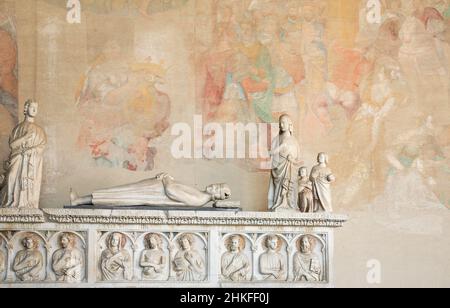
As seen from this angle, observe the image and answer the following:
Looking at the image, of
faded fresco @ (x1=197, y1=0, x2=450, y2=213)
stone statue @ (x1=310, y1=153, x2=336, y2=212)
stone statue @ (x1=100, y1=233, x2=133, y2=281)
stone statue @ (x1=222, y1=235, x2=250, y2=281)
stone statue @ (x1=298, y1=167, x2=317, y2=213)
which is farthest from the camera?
faded fresco @ (x1=197, y1=0, x2=450, y2=213)

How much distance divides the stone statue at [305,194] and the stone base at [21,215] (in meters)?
3.35

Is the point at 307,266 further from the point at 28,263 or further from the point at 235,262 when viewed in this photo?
the point at 28,263

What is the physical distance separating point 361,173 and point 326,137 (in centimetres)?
74

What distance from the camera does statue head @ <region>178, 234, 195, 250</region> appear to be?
13320 mm

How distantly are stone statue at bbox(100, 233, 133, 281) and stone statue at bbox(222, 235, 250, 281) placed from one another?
1.21 m

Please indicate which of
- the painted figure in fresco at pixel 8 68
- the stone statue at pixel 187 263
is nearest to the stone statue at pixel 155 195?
the stone statue at pixel 187 263

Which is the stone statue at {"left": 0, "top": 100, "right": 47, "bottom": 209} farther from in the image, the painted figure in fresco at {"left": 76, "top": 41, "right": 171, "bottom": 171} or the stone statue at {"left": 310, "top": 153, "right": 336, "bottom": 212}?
the stone statue at {"left": 310, "top": 153, "right": 336, "bottom": 212}

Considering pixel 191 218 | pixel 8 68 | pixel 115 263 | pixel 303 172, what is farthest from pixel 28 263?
pixel 303 172

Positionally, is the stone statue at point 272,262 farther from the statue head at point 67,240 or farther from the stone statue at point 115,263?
the statue head at point 67,240

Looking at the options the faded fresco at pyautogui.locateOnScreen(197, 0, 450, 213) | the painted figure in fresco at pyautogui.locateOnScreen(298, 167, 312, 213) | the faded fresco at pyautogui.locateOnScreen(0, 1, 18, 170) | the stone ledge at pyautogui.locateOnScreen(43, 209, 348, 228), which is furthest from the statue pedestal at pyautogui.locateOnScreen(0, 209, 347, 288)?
the faded fresco at pyautogui.locateOnScreen(0, 1, 18, 170)

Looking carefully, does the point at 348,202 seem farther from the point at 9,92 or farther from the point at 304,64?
the point at 9,92

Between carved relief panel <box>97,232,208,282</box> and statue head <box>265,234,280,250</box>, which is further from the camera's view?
statue head <box>265,234,280,250</box>

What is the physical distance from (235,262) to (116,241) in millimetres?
1521

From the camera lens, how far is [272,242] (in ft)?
44.1
